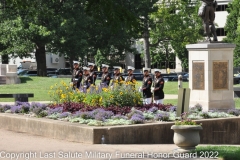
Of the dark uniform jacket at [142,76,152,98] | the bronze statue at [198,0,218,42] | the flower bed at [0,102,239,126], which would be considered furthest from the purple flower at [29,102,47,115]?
the bronze statue at [198,0,218,42]

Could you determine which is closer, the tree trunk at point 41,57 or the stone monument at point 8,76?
the stone monument at point 8,76

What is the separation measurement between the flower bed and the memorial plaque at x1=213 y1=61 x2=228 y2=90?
3.09m

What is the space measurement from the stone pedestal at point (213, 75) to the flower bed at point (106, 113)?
293cm

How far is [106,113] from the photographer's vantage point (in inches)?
650

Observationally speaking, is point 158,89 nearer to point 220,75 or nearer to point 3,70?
point 220,75

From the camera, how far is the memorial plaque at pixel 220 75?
72.0 ft

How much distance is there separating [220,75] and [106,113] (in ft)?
21.5

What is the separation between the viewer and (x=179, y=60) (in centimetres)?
8156

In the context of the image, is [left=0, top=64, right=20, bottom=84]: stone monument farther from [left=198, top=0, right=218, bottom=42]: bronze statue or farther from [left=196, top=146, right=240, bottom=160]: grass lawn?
[left=196, top=146, right=240, bottom=160]: grass lawn

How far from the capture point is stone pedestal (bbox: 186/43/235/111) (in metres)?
21.8

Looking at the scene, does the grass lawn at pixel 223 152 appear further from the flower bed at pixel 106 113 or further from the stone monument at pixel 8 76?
the stone monument at pixel 8 76

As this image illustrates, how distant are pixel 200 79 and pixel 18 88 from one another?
69.1 feet

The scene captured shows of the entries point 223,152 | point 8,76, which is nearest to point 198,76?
point 223,152

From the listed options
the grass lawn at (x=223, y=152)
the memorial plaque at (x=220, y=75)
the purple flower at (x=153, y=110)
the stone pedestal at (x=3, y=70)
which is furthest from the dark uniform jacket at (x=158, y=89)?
the stone pedestal at (x=3, y=70)
